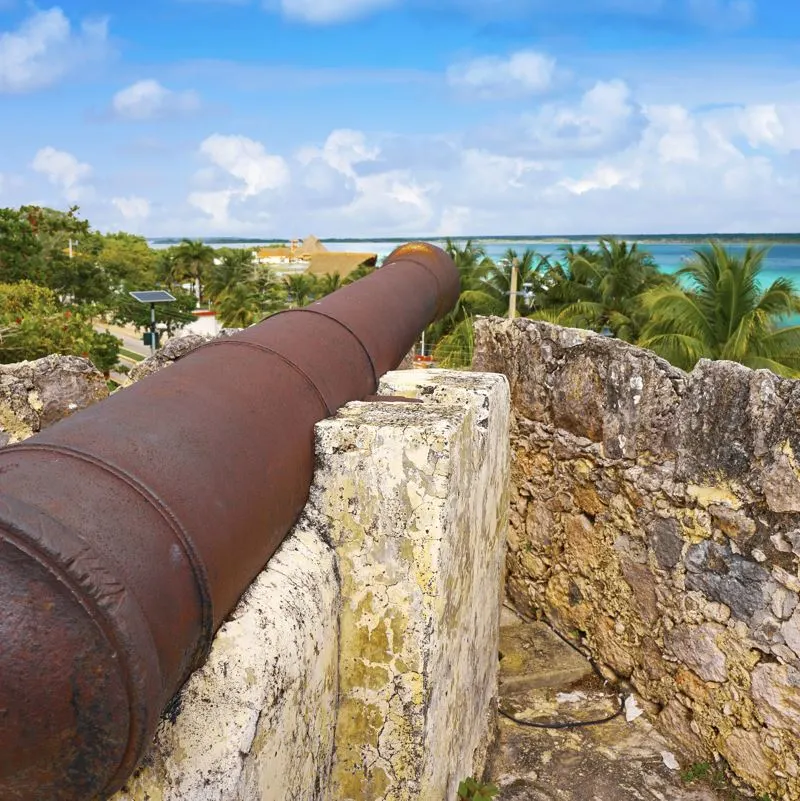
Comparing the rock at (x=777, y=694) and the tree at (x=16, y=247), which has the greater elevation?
the tree at (x=16, y=247)

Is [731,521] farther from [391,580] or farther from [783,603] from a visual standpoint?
[391,580]

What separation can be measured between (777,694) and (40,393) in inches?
167

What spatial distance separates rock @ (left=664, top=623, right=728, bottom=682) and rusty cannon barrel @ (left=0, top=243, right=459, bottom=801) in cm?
264

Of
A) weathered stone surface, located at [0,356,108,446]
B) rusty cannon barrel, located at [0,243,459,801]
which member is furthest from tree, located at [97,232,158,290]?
rusty cannon barrel, located at [0,243,459,801]

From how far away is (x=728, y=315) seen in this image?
11.1m

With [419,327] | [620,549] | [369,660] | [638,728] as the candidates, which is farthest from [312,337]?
[638,728]

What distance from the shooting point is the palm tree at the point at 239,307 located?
105 ft

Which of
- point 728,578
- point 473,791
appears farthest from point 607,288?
point 473,791

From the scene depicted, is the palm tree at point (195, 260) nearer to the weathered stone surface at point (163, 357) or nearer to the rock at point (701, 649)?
the weathered stone surface at point (163, 357)

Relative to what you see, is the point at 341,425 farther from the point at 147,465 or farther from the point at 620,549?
the point at 620,549

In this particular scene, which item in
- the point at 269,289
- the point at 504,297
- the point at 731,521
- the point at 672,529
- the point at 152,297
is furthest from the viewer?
the point at 269,289

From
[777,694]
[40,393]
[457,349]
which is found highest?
[40,393]

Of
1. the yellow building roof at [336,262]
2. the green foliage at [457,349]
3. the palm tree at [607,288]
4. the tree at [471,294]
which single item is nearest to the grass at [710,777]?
the green foliage at [457,349]

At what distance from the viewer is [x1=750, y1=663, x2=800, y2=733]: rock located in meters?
3.71
